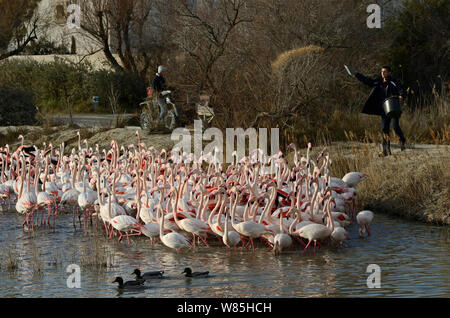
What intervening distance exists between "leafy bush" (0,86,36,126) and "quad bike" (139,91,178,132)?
19.1ft

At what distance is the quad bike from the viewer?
2005 cm

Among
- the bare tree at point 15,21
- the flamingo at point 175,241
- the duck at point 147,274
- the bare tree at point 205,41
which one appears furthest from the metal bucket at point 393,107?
the bare tree at point 15,21

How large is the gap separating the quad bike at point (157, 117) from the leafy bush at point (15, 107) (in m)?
5.82

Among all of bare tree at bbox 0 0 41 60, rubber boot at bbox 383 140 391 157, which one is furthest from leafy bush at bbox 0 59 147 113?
rubber boot at bbox 383 140 391 157

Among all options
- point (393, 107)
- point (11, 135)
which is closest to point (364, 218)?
point (393, 107)

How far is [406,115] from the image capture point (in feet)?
59.5

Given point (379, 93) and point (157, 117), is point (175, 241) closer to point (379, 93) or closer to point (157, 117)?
point (379, 93)

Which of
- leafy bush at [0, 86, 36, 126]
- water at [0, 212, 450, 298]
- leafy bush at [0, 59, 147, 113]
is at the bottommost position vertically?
water at [0, 212, 450, 298]

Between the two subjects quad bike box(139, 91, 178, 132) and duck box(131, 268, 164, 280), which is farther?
quad bike box(139, 91, 178, 132)

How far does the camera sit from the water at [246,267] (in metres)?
7.89

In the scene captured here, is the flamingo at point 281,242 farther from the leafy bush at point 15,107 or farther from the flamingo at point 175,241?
the leafy bush at point 15,107

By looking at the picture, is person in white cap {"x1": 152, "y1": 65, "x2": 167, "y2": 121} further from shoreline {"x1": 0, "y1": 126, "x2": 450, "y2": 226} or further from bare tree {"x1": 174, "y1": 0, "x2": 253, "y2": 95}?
shoreline {"x1": 0, "y1": 126, "x2": 450, "y2": 226}
